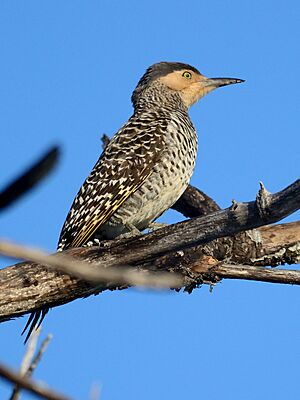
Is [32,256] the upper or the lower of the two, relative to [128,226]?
lower

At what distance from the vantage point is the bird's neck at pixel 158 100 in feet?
32.6

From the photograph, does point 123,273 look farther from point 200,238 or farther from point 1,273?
point 1,273

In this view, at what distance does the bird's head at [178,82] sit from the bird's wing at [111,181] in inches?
62.8

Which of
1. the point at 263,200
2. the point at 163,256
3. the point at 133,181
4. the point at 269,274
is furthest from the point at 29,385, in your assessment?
the point at 133,181

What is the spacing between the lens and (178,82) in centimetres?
1048

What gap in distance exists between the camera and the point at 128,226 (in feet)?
26.7

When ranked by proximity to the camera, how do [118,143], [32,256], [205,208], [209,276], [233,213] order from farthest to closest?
[205,208] < [118,143] < [209,276] < [233,213] < [32,256]

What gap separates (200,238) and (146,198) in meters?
1.98

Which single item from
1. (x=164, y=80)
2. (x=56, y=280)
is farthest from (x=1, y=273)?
(x=164, y=80)

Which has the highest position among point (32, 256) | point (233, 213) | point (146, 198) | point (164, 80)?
point (164, 80)

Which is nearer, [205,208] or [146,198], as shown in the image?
[146,198]

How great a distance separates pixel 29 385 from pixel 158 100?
936 centimetres

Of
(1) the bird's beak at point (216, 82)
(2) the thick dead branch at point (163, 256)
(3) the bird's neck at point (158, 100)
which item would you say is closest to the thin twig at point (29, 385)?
(2) the thick dead branch at point (163, 256)

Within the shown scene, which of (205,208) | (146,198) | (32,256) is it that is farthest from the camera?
(205,208)
